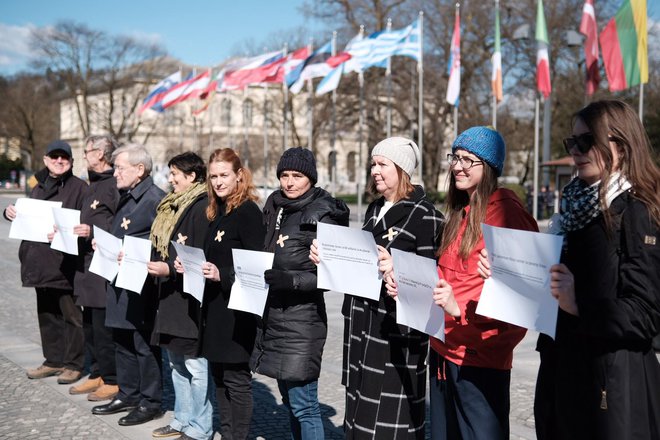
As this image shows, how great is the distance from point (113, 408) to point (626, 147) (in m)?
4.53

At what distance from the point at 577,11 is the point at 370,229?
35.5m

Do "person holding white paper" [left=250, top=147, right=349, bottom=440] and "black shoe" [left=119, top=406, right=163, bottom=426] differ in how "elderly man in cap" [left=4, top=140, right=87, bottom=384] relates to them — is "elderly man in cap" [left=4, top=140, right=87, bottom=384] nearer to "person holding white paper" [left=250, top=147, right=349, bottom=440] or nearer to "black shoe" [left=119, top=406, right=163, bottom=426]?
"black shoe" [left=119, top=406, right=163, bottom=426]

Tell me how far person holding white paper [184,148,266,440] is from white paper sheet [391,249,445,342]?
1364 mm

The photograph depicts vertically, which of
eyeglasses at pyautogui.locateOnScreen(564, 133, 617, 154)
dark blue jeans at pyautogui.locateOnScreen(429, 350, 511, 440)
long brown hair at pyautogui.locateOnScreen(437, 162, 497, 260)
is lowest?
dark blue jeans at pyautogui.locateOnScreen(429, 350, 511, 440)

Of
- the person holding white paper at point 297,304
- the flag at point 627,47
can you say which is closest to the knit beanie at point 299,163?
the person holding white paper at point 297,304

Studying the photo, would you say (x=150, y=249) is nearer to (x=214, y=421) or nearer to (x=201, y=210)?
(x=201, y=210)

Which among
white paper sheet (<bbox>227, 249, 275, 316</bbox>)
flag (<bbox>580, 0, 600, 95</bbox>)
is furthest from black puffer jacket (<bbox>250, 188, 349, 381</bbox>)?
flag (<bbox>580, 0, 600, 95</bbox>)

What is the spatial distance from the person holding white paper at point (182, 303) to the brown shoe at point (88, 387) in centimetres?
152

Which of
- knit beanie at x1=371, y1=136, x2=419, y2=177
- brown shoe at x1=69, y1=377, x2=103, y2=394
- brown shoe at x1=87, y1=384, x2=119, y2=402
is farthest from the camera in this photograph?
brown shoe at x1=69, y1=377, x2=103, y2=394

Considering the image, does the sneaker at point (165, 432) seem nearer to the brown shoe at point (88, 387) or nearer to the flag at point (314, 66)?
the brown shoe at point (88, 387)

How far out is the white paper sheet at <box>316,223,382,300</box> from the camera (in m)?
3.49

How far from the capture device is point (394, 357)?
3.57 meters

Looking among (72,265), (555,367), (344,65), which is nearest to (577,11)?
(344,65)

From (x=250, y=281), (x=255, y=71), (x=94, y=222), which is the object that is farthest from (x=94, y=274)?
(x=255, y=71)
